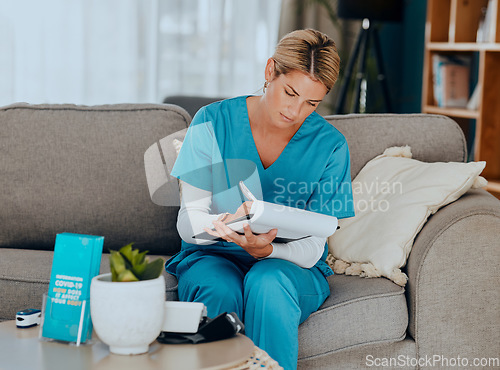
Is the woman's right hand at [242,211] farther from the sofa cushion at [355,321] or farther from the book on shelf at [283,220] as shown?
the sofa cushion at [355,321]

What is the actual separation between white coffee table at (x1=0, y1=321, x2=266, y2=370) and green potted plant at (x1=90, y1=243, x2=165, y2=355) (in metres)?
0.03

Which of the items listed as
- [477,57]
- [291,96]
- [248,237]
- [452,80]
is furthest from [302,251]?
[477,57]

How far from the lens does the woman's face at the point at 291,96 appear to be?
1446 millimetres

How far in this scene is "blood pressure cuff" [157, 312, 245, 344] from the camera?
1.05 m

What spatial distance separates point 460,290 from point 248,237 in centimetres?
53

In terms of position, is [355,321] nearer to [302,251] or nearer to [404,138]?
[302,251]

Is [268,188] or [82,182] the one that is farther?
[82,182]

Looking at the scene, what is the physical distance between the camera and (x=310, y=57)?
1.45m

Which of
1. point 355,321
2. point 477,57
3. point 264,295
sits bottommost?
point 355,321

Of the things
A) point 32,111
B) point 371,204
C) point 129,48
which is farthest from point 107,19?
point 371,204

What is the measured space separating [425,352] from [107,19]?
2.51m

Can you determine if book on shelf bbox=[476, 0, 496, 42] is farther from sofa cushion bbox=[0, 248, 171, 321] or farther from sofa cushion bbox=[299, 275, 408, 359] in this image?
sofa cushion bbox=[0, 248, 171, 321]

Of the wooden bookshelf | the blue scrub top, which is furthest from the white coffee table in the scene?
the wooden bookshelf

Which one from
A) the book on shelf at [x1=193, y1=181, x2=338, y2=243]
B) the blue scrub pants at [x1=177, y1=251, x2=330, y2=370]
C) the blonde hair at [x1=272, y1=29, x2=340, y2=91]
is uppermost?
the blonde hair at [x1=272, y1=29, x2=340, y2=91]
